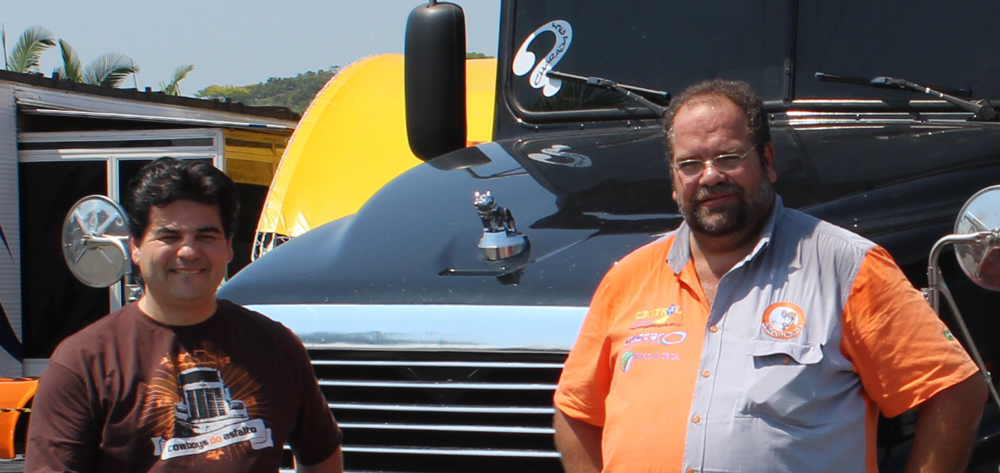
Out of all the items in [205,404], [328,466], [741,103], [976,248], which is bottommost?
[328,466]

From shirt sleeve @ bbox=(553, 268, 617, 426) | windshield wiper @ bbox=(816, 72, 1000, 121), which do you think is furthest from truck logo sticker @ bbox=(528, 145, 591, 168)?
shirt sleeve @ bbox=(553, 268, 617, 426)

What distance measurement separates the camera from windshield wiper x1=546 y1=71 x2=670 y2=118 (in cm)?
391

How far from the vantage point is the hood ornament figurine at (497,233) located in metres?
2.89

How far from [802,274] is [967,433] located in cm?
42

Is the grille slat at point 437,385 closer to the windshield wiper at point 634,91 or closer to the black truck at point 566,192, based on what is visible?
the black truck at point 566,192

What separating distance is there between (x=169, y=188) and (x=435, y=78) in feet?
6.64

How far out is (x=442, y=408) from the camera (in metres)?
2.79

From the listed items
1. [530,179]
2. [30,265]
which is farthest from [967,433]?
[30,265]

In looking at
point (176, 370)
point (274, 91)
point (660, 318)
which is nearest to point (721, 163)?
point (660, 318)

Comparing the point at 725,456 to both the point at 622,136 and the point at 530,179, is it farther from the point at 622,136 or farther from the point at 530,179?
the point at 622,136

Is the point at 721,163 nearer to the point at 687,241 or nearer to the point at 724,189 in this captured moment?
the point at 724,189

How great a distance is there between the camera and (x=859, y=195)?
2.80 m

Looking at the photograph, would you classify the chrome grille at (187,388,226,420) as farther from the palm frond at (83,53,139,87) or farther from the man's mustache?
the palm frond at (83,53,139,87)

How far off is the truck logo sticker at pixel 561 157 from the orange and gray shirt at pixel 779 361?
46.3 inches
